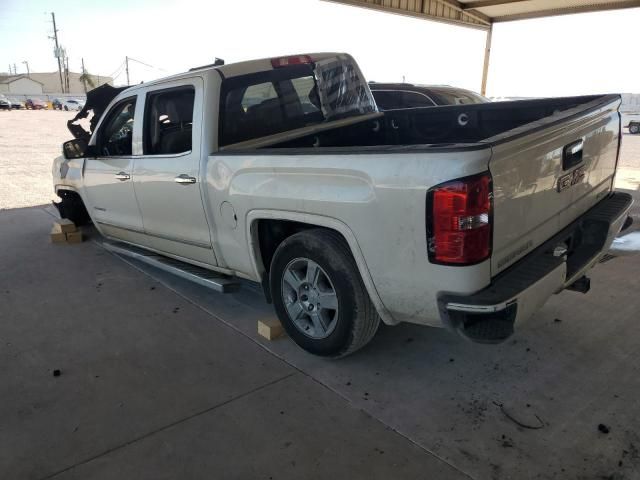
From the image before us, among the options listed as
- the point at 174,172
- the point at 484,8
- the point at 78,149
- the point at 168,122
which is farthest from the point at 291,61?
the point at 484,8

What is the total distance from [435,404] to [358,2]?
39.1 feet

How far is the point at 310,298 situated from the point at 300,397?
0.64 metres

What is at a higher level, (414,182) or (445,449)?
(414,182)

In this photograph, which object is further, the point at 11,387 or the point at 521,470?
the point at 11,387

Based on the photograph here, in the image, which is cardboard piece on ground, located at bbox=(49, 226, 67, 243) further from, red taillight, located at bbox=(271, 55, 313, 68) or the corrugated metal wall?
the corrugated metal wall

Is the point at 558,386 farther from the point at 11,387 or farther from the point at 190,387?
the point at 11,387

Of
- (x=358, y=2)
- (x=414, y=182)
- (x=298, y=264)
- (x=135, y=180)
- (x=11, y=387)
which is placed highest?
(x=358, y=2)

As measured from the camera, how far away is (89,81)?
9669 cm

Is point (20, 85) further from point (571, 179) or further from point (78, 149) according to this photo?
point (571, 179)

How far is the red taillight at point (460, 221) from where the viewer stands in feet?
7.58

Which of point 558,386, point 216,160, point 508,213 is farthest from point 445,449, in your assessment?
point 216,160

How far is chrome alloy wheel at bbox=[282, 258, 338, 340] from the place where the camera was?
3.18 metres

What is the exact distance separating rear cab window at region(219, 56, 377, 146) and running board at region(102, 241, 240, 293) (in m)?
1.08

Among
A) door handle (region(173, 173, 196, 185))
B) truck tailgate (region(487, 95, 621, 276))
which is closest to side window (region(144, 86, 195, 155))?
door handle (region(173, 173, 196, 185))
